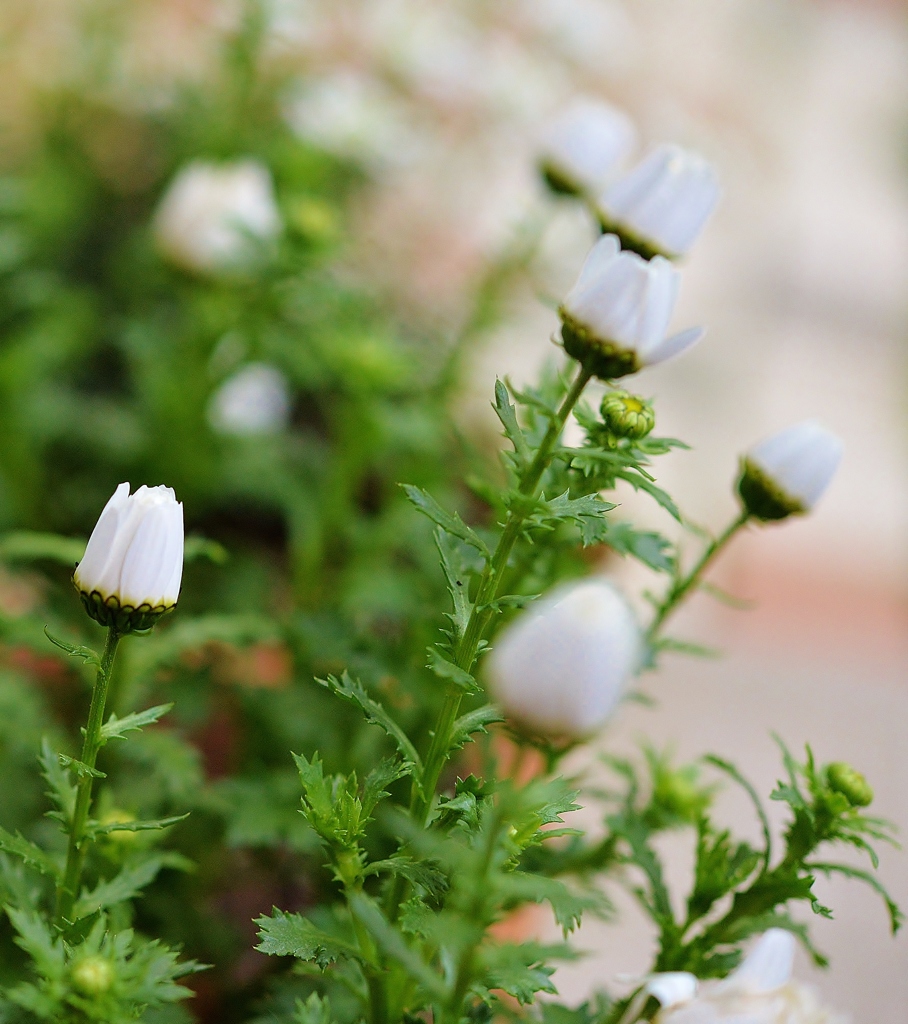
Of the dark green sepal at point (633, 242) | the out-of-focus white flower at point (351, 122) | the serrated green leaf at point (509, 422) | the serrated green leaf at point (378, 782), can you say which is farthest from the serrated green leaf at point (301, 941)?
the out-of-focus white flower at point (351, 122)

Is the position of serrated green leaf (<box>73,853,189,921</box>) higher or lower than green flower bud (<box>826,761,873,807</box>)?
lower

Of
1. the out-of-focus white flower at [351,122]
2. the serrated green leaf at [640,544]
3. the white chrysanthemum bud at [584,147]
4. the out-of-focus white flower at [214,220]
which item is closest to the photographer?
the serrated green leaf at [640,544]

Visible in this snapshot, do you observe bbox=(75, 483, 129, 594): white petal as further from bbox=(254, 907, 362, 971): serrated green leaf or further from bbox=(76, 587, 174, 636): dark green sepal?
bbox=(254, 907, 362, 971): serrated green leaf

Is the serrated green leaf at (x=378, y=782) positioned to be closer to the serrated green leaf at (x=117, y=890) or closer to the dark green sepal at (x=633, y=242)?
the serrated green leaf at (x=117, y=890)

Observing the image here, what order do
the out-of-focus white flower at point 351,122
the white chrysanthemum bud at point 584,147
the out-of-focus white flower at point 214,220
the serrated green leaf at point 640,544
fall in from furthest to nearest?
the out-of-focus white flower at point 351,122
the out-of-focus white flower at point 214,220
the white chrysanthemum bud at point 584,147
the serrated green leaf at point 640,544

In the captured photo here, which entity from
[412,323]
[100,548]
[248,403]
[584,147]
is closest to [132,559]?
[100,548]

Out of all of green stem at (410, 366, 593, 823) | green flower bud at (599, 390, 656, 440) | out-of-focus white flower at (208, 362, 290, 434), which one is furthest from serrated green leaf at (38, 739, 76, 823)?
out-of-focus white flower at (208, 362, 290, 434)
